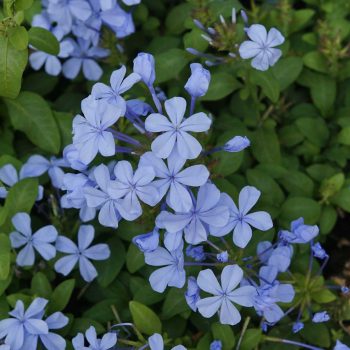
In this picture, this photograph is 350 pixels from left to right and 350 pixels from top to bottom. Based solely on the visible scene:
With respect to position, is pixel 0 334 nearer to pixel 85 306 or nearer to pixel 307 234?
pixel 85 306

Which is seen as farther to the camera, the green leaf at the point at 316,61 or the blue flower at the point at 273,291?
the green leaf at the point at 316,61

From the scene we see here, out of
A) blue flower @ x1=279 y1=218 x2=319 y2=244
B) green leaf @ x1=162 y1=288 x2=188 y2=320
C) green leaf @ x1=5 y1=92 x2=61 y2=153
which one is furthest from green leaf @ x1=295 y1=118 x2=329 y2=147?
green leaf @ x1=5 y1=92 x2=61 y2=153

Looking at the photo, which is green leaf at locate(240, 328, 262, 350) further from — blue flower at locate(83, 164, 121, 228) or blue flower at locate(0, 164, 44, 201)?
blue flower at locate(0, 164, 44, 201)

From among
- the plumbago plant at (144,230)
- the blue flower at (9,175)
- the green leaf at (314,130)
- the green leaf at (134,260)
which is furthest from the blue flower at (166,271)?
the green leaf at (314,130)

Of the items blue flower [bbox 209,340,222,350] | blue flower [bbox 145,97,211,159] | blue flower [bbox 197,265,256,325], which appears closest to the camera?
blue flower [bbox 145,97,211,159]

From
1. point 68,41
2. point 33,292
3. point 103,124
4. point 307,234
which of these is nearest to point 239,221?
point 307,234

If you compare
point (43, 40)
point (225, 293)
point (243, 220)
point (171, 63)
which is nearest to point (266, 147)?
point (171, 63)

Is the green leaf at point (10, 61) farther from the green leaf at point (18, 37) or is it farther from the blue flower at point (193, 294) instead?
the blue flower at point (193, 294)
